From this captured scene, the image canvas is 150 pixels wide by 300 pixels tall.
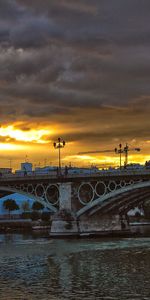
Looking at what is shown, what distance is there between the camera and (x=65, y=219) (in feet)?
372

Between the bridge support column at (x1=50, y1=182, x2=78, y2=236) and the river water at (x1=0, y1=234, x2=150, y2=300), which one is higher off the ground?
the bridge support column at (x1=50, y1=182, x2=78, y2=236)

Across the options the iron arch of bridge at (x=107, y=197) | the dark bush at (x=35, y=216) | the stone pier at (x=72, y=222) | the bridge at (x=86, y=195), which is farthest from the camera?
the dark bush at (x=35, y=216)

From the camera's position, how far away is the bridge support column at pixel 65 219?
11294cm

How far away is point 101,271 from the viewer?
6091 cm

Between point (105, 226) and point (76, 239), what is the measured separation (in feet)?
49.4

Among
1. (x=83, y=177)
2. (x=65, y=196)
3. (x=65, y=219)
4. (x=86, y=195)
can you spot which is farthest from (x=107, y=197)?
(x=65, y=196)

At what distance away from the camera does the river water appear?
1900 inches

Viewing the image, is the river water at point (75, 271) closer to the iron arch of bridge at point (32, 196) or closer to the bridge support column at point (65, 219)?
the bridge support column at point (65, 219)

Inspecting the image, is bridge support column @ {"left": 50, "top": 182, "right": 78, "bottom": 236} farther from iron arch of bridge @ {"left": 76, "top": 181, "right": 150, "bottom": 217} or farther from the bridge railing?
the bridge railing

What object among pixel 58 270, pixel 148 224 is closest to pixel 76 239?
pixel 58 270

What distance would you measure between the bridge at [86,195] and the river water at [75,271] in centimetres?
1794

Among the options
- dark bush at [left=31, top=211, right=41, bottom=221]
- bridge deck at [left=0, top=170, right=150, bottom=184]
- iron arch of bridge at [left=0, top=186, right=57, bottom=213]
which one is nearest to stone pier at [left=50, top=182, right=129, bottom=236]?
bridge deck at [left=0, top=170, right=150, bottom=184]

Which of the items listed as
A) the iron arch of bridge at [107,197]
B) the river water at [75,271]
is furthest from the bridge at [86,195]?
the river water at [75,271]

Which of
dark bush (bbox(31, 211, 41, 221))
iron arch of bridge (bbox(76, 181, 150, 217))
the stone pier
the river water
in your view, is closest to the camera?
the river water
